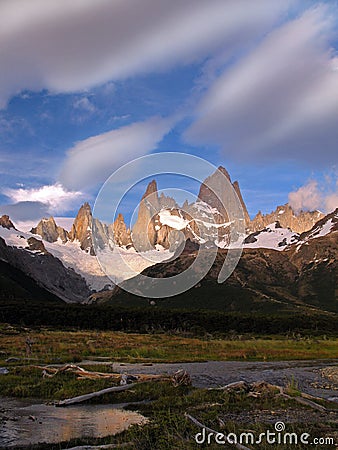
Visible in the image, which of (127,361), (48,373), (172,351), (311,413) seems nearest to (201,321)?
(172,351)

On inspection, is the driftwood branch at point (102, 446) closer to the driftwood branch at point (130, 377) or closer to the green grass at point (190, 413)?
the green grass at point (190, 413)

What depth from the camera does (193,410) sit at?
19.9 metres

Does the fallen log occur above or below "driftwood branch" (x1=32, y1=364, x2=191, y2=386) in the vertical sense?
below

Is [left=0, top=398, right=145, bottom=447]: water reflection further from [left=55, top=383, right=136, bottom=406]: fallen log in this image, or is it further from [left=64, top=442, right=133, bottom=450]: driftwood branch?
[left=64, top=442, right=133, bottom=450]: driftwood branch

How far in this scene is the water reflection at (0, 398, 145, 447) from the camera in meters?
15.7

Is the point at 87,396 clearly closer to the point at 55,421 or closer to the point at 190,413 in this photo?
the point at 55,421

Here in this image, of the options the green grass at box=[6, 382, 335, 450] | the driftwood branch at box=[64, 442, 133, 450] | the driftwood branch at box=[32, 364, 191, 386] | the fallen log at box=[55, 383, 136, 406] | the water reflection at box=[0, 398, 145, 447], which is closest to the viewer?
the driftwood branch at box=[64, 442, 133, 450]

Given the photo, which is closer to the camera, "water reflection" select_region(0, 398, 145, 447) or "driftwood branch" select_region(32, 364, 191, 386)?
"water reflection" select_region(0, 398, 145, 447)

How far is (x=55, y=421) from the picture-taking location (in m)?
18.0

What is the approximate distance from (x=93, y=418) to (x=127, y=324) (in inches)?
3956

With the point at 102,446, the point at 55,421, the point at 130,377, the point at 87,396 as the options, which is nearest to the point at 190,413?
the point at 55,421

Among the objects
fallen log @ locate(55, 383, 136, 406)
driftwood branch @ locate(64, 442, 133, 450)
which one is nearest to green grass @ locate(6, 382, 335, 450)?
driftwood branch @ locate(64, 442, 133, 450)

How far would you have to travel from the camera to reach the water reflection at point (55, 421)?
51.5 feet

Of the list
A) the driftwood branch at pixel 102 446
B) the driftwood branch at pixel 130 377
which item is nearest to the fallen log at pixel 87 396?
the driftwood branch at pixel 130 377
